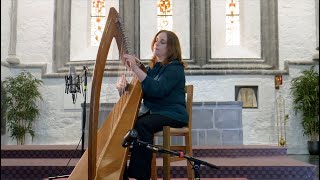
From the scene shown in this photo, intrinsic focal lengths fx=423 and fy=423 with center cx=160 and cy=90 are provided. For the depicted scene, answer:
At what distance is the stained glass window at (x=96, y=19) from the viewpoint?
8.61m

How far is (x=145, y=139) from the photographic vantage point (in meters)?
2.30

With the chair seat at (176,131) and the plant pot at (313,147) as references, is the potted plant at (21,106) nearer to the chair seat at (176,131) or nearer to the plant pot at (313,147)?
the plant pot at (313,147)

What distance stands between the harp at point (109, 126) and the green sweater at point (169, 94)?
102 mm

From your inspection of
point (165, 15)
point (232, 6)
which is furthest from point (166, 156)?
point (232, 6)

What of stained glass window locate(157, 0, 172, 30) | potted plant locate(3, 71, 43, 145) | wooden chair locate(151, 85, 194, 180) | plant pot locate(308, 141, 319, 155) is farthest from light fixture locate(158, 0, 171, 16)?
wooden chair locate(151, 85, 194, 180)

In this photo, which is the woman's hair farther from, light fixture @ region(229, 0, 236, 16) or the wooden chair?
light fixture @ region(229, 0, 236, 16)

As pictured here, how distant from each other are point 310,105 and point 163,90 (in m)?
5.88

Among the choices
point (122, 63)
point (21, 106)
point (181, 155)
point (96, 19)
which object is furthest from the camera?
point (96, 19)

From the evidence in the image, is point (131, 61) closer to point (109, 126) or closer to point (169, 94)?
point (169, 94)

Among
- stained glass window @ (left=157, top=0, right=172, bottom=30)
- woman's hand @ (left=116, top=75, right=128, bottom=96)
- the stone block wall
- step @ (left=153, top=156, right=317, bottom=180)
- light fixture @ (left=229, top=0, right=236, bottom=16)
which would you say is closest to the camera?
woman's hand @ (left=116, top=75, right=128, bottom=96)

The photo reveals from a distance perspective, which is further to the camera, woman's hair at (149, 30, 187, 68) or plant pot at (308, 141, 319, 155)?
plant pot at (308, 141, 319, 155)

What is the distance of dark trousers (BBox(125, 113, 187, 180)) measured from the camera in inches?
87.0

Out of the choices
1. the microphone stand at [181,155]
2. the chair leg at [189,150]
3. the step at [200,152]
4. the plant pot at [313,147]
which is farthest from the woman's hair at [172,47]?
the plant pot at [313,147]

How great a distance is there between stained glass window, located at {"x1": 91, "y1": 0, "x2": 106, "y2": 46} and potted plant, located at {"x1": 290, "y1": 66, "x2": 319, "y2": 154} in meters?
4.04
